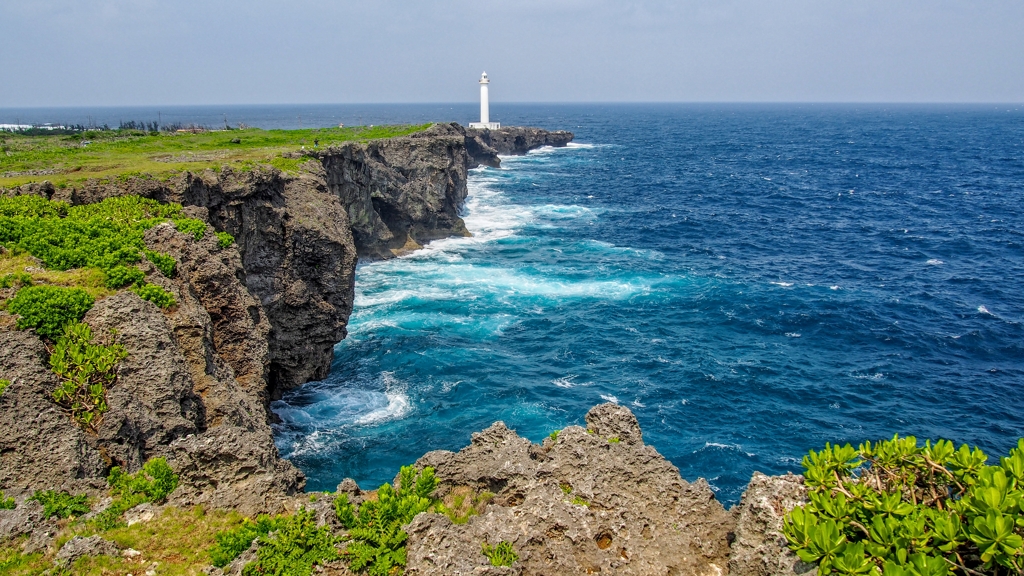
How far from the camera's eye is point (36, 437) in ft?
53.2

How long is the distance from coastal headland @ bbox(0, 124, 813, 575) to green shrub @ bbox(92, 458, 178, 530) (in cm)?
5

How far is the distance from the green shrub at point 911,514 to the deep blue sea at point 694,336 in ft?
65.2

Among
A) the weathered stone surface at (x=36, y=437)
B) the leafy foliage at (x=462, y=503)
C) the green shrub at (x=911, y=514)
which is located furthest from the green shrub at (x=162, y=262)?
the green shrub at (x=911, y=514)

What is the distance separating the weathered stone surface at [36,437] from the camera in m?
15.7

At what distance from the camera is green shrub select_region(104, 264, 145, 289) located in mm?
21203

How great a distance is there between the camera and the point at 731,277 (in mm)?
61562

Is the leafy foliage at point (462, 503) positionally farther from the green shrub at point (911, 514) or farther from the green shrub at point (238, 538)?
the green shrub at point (911, 514)

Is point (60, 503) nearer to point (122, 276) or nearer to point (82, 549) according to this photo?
point (82, 549)

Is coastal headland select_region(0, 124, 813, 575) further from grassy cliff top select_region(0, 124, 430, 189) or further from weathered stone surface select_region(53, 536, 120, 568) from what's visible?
grassy cliff top select_region(0, 124, 430, 189)

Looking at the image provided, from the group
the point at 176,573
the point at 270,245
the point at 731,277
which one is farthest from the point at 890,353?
the point at 176,573

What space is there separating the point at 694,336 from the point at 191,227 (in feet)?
115

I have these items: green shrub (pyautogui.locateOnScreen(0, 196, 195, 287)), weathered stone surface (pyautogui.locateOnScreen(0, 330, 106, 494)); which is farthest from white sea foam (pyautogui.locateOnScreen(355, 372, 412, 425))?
weathered stone surface (pyautogui.locateOnScreen(0, 330, 106, 494))

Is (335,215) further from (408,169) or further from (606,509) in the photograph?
(408,169)

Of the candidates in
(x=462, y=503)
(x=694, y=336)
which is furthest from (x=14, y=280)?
(x=694, y=336)
